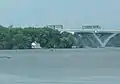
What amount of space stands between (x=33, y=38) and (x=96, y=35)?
32.3ft

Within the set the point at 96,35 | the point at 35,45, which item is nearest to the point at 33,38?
the point at 35,45

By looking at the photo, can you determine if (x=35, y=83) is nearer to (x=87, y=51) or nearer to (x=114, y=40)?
(x=87, y=51)

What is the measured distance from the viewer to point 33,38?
5031 centimetres

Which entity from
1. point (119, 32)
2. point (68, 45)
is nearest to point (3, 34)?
point (68, 45)

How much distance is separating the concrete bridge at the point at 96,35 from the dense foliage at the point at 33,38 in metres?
2.86

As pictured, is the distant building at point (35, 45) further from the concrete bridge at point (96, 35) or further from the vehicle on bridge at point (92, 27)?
the vehicle on bridge at point (92, 27)

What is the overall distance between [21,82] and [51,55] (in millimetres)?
28007

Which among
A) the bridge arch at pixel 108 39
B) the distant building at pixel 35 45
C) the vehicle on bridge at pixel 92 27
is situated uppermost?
the vehicle on bridge at pixel 92 27

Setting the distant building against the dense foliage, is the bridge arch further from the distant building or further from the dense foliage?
the distant building

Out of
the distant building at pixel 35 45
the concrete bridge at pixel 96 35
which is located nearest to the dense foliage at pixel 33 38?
the distant building at pixel 35 45

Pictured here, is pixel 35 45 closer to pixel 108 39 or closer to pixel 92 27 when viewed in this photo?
pixel 108 39

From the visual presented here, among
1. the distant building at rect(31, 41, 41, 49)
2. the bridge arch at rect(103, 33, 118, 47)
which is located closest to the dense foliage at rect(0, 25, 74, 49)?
the distant building at rect(31, 41, 41, 49)

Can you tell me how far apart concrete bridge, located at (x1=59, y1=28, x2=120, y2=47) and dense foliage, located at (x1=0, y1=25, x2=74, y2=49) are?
9.38ft

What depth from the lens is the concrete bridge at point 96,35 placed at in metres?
55.0
